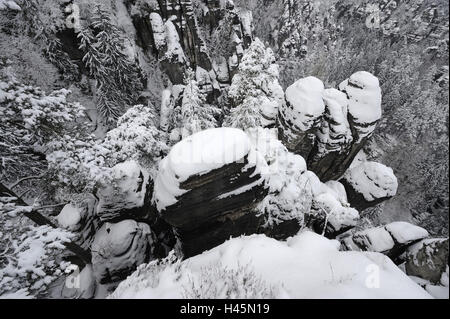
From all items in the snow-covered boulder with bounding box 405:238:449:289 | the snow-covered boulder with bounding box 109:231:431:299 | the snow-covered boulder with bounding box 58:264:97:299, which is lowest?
the snow-covered boulder with bounding box 405:238:449:289

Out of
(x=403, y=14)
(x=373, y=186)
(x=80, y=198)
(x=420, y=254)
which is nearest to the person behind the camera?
(x=80, y=198)

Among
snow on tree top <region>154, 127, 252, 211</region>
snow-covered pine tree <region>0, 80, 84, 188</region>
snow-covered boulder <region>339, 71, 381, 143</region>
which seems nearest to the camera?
snow-covered pine tree <region>0, 80, 84, 188</region>

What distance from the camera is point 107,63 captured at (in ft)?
58.1

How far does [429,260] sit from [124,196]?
1486 cm

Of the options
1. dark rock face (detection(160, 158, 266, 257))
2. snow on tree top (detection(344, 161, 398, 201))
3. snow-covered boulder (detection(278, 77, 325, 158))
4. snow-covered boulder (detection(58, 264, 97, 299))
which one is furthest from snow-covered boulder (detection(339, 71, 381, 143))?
snow-covered boulder (detection(58, 264, 97, 299))

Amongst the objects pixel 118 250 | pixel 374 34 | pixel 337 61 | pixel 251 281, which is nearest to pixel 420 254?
pixel 251 281

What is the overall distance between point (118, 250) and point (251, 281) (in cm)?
745

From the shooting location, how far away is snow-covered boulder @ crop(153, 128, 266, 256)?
7.16 metres

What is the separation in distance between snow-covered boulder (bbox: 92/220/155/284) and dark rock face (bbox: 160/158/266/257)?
2565 mm

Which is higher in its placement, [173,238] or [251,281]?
[251,281]

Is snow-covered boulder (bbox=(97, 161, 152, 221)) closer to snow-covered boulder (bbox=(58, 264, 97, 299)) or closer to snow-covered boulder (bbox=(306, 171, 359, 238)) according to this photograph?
snow-covered boulder (bbox=(58, 264, 97, 299))

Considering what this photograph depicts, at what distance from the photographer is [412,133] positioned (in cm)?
3975

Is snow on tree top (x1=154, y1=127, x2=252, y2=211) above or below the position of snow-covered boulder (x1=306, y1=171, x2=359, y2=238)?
above
